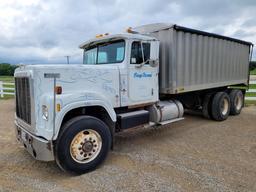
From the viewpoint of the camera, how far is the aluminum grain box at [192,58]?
5457 mm

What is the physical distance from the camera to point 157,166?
393 cm

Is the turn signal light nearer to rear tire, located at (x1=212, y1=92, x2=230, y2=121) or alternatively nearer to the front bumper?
the front bumper

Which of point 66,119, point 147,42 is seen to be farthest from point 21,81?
point 147,42

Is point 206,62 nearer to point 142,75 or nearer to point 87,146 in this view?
point 142,75

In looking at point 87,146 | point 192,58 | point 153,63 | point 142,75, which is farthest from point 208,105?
point 87,146

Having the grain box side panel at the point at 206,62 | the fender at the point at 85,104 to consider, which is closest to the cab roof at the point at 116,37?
the grain box side panel at the point at 206,62

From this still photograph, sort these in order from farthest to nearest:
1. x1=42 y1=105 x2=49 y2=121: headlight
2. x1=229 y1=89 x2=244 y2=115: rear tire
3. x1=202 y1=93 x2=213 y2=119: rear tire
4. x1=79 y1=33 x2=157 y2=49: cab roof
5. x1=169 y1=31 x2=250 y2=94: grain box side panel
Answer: x1=229 y1=89 x2=244 y2=115: rear tire → x1=202 y1=93 x2=213 y2=119: rear tire → x1=169 y1=31 x2=250 y2=94: grain box side panel → x1=79 y1=33 x2=157 y2=49: cab roof → x1=42 y1=105 x2=49 y2=121: headlight

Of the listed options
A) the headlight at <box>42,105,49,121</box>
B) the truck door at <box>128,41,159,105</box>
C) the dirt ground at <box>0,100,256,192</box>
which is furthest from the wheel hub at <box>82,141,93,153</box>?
the truck door at <box>128,41,159,105</box>

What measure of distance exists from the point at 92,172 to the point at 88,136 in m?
0.62

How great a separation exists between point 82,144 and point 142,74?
2.07m

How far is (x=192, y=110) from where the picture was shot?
8.32 meters

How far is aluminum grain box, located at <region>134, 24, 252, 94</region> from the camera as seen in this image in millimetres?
5457

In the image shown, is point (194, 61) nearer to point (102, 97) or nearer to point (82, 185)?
point (102, 97)

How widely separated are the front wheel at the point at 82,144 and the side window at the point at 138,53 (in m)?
1.65
